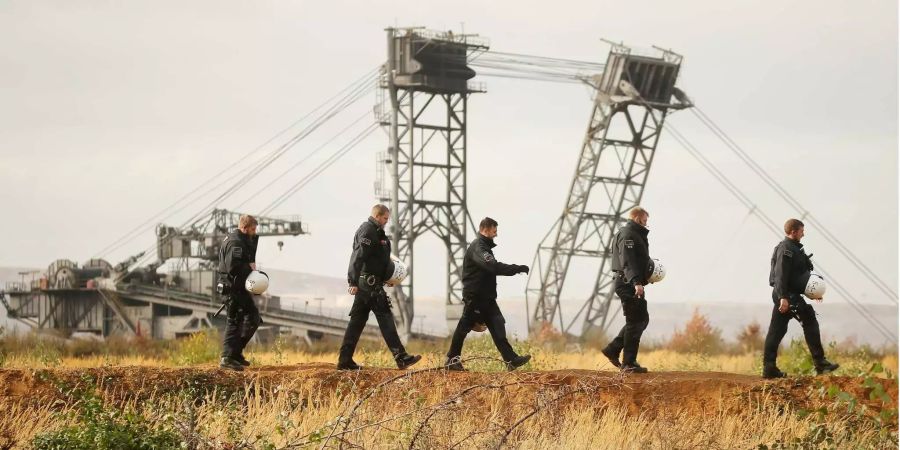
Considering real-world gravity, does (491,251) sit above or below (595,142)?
below

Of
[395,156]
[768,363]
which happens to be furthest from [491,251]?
[395,156]

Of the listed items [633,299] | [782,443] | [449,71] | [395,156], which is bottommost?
[782,443]

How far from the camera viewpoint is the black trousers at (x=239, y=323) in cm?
1512

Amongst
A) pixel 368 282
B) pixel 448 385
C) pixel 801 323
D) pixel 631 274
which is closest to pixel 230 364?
pixel 368 282

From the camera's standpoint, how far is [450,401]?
10.3 meters

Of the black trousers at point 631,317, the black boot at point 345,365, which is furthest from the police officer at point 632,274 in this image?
the black boot at point 345,365

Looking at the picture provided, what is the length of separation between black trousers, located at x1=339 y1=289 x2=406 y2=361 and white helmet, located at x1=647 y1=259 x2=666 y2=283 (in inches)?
114

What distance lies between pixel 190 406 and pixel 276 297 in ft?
141

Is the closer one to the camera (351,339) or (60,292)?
(351,339)

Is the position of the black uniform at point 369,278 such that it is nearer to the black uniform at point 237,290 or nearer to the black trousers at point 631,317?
the black uniform at point 237,290

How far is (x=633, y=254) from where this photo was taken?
15.0 metres

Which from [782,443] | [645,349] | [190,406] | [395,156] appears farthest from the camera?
[395,156]

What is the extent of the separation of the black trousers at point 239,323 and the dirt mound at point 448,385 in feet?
1.41

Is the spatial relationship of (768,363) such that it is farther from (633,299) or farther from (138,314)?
(138,314)
